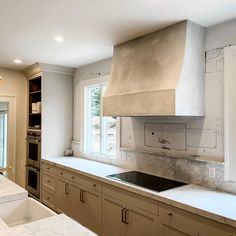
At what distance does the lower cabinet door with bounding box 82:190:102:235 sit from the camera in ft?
9.38

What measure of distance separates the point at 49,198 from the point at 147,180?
82.7 inches

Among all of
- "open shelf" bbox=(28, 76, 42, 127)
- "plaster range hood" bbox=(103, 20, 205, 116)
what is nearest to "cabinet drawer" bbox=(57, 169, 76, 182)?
"plaster range hood" bbox=(103, 20, 205, 116)

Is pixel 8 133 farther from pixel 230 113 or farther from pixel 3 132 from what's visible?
pixel 230 113

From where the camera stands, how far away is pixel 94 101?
4199 mm

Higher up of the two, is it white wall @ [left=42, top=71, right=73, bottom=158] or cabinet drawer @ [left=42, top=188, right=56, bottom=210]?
white wall @ [left=42, top=71, right=73, bottom=158]

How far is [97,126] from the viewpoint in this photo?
13.5ft

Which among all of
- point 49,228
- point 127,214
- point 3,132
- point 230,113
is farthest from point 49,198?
point 230,113

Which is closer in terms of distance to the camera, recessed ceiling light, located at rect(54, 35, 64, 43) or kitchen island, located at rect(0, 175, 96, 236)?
kitchen island, located at rect(0, 175, 96, 236)

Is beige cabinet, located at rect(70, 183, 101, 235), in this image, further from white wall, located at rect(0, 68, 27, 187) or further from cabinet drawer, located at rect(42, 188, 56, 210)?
white wall, located at rect(0, 68, 27, 187)

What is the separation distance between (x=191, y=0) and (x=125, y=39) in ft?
3.50

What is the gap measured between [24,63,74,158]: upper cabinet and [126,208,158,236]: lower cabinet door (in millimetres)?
2349

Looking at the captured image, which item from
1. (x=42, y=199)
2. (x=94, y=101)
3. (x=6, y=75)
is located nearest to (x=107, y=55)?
(x=94, y=101)

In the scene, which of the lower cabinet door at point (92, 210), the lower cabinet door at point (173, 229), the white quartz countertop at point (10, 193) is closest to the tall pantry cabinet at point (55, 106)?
the lower cabinet door at point (92, 210)

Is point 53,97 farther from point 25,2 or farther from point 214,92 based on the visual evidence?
point 214,92
